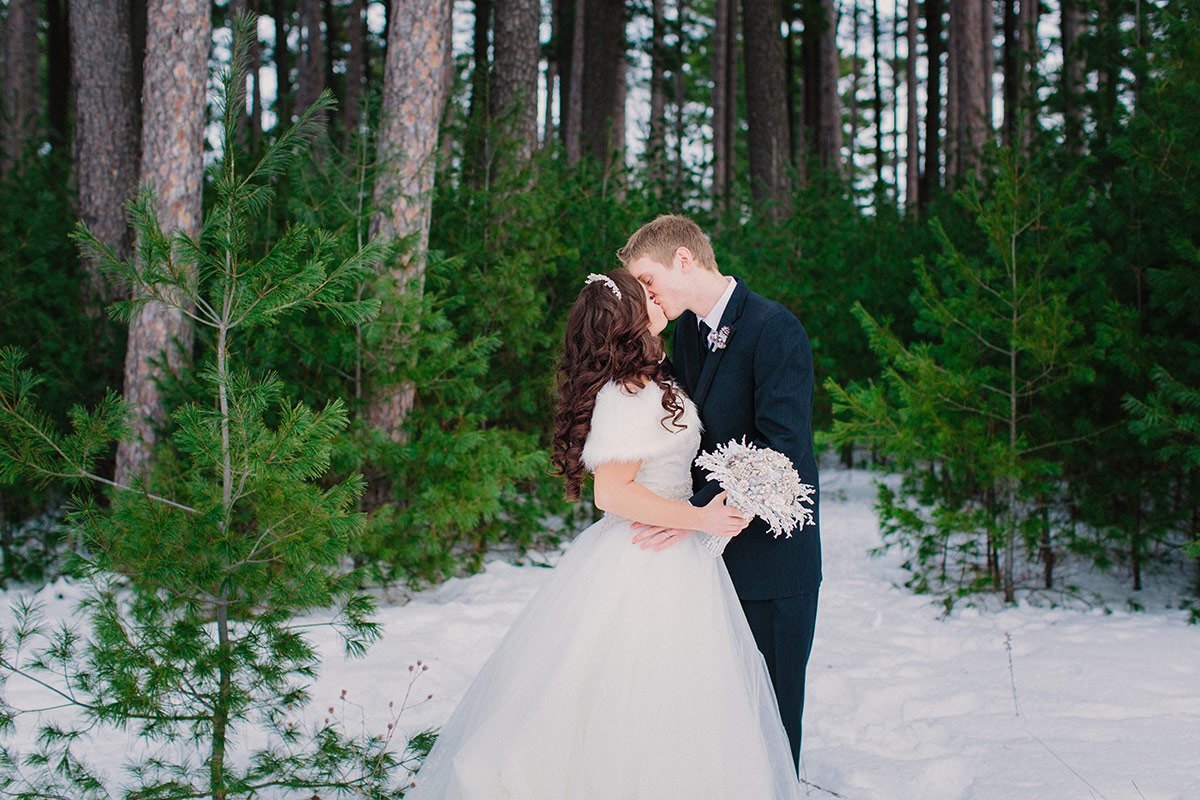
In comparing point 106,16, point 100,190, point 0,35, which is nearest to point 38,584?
point 100,190

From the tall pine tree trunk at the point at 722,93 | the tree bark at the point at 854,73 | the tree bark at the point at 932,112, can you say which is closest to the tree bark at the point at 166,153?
the tree bark at the point at 932,112

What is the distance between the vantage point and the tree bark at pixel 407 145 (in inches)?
231

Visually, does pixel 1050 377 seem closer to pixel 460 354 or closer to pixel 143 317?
pixel 460 354

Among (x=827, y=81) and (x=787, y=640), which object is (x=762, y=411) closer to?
(x=787, y=640)

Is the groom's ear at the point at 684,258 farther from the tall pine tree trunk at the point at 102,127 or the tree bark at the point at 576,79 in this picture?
the tree bark at the point at 576,79

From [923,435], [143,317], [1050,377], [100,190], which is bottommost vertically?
[923,435]

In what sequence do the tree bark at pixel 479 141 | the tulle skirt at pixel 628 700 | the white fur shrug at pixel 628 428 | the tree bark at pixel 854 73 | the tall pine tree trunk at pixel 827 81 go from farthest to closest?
1. the tree bark at pixel 854 73
2. the tall pine tree trunk at pixel 827 81
3. the tree bark at pixel 479 141
4. the white fur shrug at pixel 628 428
5. the tulle skirt at pixel 628 700

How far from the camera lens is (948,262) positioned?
5750 mm

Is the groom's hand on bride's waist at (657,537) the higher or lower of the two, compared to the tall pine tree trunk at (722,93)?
lower

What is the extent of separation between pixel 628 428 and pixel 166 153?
14.4 feet

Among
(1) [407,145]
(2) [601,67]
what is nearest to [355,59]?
(2) [601,67]

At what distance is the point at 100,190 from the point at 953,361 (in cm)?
630

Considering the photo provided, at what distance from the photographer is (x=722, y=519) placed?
2.70 metres

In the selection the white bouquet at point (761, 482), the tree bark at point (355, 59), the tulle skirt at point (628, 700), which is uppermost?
the tree bark at point (355, 59)
